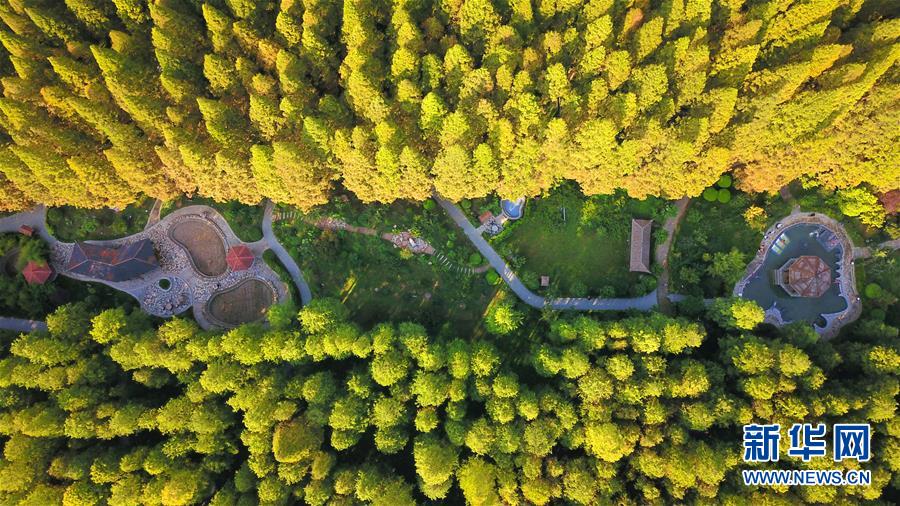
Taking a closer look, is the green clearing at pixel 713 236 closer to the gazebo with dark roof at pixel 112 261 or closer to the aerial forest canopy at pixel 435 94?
the aerial forest canopy at pixel 435 94

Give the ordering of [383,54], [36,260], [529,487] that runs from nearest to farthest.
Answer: [529,487], [383,54], [36,260]

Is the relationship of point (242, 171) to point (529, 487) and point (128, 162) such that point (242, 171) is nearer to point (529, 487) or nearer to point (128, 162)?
point (128, 162)

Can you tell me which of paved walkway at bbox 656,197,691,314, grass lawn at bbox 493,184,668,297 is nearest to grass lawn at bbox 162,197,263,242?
grass lawn at bbox 493,184,668,297

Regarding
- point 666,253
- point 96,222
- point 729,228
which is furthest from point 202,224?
point 729,228

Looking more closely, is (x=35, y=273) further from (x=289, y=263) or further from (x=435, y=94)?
(x=435, y=94)

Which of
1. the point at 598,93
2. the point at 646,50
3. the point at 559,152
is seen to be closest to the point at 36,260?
the point at 559,152
